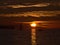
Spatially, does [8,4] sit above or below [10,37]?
above

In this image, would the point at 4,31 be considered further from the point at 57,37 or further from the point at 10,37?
the point at 57,37

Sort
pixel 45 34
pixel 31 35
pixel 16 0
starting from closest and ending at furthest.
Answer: pixel 16 0 → pixel 31 35 → pixel 45 34

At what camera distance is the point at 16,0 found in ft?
12.7

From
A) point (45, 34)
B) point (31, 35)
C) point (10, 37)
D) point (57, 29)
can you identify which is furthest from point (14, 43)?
point (57, 29)

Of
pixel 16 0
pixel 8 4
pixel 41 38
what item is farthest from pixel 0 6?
pixel 41 38

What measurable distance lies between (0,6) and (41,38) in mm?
4534

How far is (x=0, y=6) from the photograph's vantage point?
14.0ft

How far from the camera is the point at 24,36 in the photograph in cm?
838

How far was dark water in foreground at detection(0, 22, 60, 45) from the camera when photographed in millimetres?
8352

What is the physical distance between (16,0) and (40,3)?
19.8 inches

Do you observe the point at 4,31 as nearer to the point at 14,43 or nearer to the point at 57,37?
the point at 14,43

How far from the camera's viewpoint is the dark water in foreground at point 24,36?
27.4ft

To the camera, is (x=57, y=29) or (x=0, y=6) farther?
(x=57, y=29)

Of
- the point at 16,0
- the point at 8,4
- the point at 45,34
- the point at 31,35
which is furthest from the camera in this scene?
the point at 45,34
